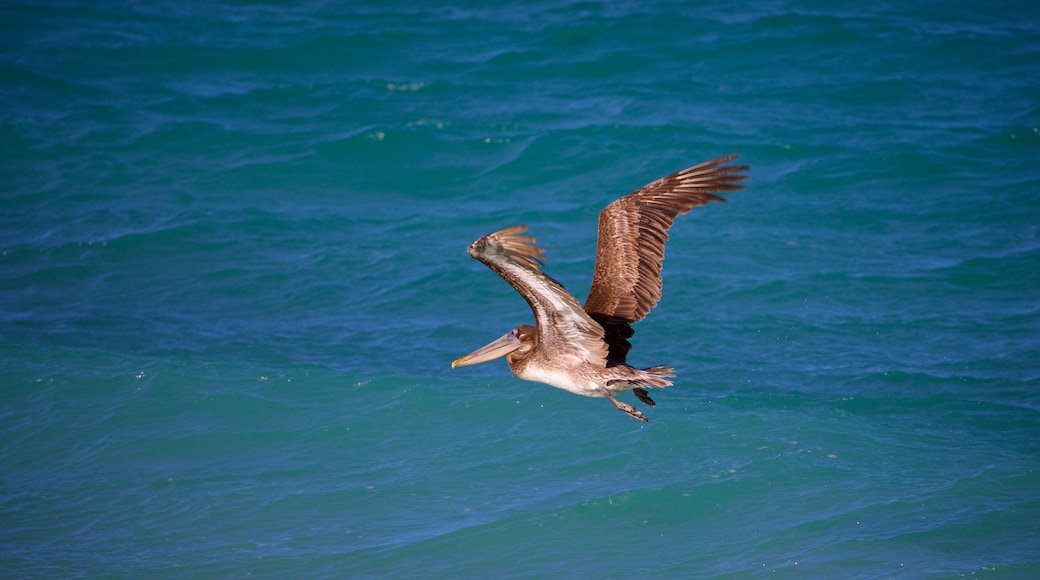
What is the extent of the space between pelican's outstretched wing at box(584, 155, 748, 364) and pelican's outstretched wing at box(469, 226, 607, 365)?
255 mm

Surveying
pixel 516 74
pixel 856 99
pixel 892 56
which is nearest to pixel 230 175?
pixel 516 74

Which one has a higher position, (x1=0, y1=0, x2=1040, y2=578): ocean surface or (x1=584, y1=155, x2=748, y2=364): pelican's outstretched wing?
(x1=584, y1=155, x2=748, y2=364): pelican's outstretched wing

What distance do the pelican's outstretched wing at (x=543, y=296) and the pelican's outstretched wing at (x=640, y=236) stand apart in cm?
25

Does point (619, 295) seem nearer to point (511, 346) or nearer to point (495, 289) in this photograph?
point (511, 346)

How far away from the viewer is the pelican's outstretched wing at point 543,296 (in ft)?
19.6

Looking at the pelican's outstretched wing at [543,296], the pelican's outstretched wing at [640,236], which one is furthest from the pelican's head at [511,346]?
the pelican's outstretched wing at [640,236]

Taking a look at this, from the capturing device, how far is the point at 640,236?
7.27 m

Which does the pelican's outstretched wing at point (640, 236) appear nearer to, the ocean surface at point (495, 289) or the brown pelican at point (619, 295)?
the brown pelican at point (619, 295)

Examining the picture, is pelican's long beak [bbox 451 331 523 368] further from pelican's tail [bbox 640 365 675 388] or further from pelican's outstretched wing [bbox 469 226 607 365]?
pelican's tail [bbox 640 365 675 388]

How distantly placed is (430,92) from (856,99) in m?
6.33

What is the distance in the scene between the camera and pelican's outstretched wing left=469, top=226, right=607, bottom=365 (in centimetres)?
596

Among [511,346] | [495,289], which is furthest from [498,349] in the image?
[495,289]

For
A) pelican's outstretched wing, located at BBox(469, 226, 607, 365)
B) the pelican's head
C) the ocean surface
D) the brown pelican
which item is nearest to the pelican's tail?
the brown pelican

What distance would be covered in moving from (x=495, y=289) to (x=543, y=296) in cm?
596
